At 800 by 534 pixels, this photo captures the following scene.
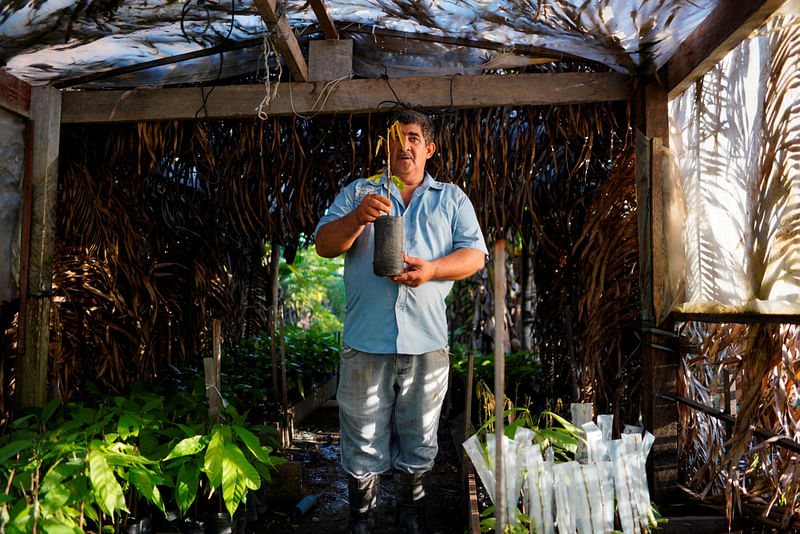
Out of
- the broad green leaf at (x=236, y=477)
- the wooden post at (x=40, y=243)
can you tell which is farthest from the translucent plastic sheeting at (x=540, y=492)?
the wooden post at (x=40, y=243)

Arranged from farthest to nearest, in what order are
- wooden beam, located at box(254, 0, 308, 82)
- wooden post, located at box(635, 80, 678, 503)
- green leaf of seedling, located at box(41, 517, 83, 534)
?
wooden post, located at box(635, 80, 678, 503), wooden beam, located at box(254, 0, 308, 82), green leaf of seedling, located at box(41, 517, 83, 534)

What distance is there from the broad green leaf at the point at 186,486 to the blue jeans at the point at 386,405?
544 mm

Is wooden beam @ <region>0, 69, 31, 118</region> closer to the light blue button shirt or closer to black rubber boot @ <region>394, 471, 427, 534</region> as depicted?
the light blue button shirt

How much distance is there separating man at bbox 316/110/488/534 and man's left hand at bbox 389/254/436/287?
0.04m

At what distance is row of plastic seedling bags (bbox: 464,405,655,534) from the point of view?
1.62 metres

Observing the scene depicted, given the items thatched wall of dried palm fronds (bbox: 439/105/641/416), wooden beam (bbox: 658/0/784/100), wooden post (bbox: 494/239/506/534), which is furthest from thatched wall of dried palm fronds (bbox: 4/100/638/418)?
wooden post (bbox: 494/239/506/534)

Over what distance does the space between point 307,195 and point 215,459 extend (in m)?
1.86

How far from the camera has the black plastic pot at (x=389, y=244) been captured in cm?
191

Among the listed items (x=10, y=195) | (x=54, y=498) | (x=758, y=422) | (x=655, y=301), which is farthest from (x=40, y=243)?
(x=758, y=422)

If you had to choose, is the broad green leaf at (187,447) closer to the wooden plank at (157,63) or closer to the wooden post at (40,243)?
the wooden post at (40,243)

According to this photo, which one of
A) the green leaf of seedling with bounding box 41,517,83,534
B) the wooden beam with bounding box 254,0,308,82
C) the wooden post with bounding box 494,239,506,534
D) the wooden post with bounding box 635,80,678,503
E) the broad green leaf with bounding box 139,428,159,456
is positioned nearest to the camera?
the wooden post with bounding box 494,239,506,534

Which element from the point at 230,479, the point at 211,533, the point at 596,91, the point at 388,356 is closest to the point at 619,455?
the point at 388,356

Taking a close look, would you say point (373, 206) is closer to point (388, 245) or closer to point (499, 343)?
point (388, 245)

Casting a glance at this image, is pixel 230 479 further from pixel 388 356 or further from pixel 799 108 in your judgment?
pixel 799 108
